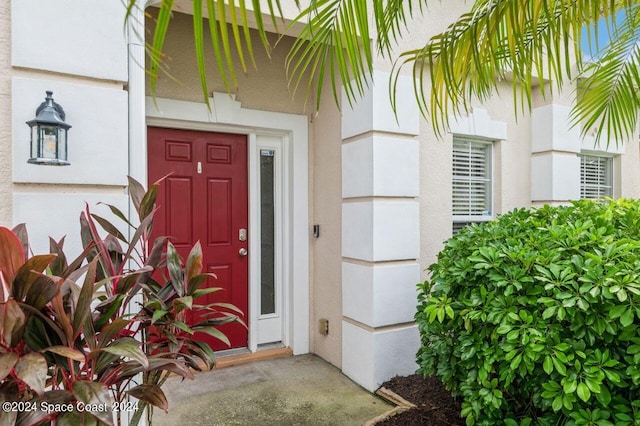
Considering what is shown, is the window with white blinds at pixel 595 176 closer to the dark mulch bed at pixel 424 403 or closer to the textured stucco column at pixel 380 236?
the textured stucco column at pixel 380 236

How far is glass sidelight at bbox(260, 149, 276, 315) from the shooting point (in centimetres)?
414

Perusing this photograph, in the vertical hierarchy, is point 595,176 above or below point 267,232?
above

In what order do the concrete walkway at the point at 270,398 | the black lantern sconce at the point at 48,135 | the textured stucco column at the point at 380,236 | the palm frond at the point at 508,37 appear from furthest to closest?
the textured stucco column at the point at 380,236, the concrete walkway at the point at 270,398, the black lantern sconce at the point at 48,135, the palm frond at the point at 508,37

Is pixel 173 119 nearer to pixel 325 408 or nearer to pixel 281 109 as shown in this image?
pixel 281 109

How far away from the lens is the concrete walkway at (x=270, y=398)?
115 inches

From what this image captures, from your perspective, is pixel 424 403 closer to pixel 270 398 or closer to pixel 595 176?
pixel 270 398

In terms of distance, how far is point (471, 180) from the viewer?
4.32 meters

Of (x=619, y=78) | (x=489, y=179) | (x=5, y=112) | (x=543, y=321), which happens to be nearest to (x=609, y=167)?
(x=489, y=179)

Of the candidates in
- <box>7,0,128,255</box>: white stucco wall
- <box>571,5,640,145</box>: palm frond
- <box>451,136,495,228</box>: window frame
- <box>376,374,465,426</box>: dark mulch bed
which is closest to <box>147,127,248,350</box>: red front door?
<box>7,0,128,255</box>: white stucco wall

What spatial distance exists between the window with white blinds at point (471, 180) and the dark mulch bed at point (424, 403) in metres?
1.68

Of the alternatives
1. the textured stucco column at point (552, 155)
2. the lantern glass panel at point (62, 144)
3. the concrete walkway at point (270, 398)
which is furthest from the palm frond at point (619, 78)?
the lantern glass panel at point (62, 144)

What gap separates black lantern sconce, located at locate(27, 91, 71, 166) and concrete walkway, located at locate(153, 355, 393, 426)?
1.96 meters

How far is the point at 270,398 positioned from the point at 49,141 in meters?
2.44

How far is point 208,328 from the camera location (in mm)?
2002
